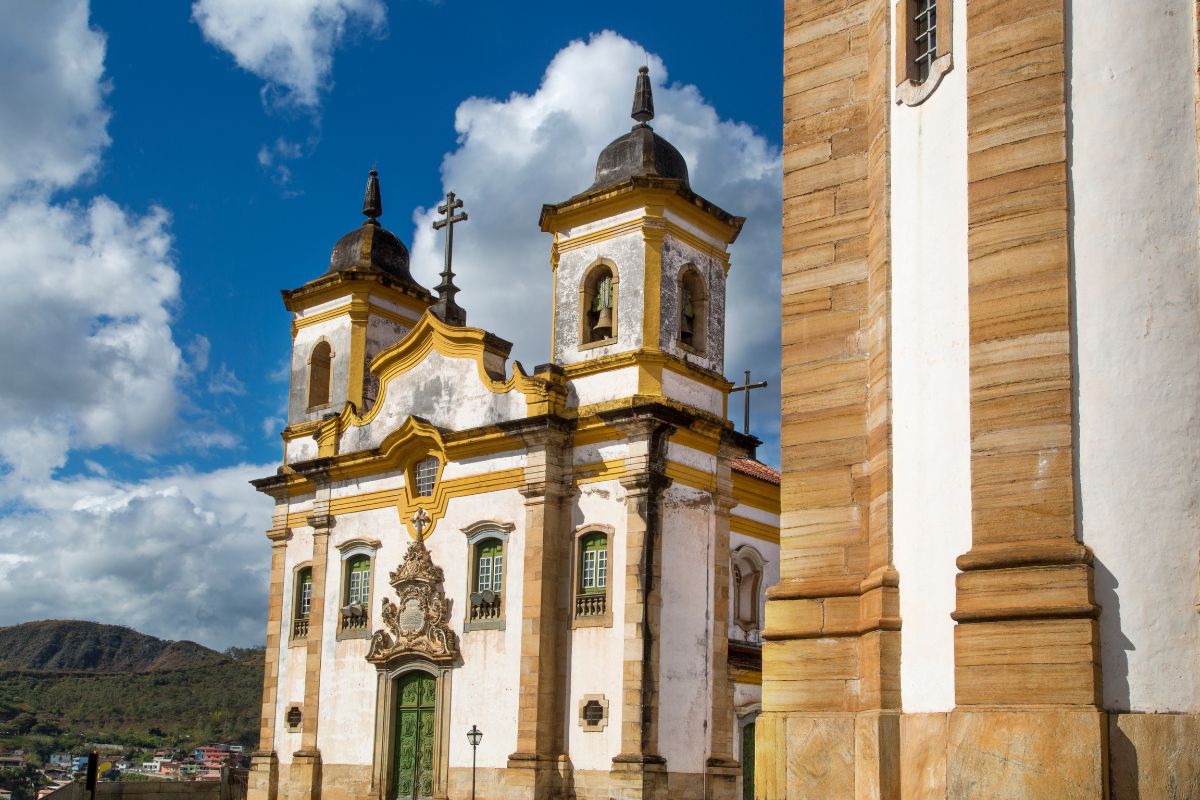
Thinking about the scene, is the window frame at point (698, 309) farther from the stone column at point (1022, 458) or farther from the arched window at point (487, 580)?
the stone column at point (1022, 458)

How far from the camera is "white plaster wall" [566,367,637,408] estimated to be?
22.9 m

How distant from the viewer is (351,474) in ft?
86.9

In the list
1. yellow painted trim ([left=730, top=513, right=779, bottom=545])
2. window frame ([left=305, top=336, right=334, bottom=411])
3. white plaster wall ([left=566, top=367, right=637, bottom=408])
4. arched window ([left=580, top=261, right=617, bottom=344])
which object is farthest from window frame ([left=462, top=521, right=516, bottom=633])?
window frame ([left=305, top=336, right=334, bottom=411])

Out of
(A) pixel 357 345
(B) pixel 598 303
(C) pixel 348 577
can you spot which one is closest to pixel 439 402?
(B) pixel 598 303

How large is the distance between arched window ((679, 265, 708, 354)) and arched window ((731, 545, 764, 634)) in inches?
150

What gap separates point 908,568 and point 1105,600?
1.53 m

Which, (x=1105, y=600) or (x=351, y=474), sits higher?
(x=351, y=474)

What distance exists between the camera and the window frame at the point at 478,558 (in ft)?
75.9

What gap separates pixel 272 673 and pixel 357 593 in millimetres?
3283

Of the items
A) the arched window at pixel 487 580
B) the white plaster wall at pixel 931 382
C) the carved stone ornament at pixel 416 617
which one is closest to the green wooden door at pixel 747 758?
the arched window at pixel 487 580

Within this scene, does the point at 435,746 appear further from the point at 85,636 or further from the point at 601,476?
the point at 85,636

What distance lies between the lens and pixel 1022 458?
9.05 meters

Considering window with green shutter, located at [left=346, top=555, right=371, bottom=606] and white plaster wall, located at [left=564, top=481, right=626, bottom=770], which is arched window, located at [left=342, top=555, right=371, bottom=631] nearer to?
window with green shutter, located at [left=346, top=555, right=371, bottom=606]

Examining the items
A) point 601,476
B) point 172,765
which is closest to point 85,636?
point 172,765
